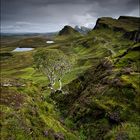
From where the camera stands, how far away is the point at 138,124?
34.4m

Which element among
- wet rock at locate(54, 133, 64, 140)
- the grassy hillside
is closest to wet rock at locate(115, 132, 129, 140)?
the grassy hillside

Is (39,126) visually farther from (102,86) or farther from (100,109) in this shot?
(102,86)

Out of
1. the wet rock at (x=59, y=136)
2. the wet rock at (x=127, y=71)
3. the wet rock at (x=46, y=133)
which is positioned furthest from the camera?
the wet rock at (x=127, y=71)

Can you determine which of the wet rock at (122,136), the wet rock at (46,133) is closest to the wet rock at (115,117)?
the wet rock at (122,136)

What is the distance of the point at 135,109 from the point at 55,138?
1186 cm

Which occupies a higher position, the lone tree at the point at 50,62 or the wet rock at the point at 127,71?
the wet rock at the point at 127,71

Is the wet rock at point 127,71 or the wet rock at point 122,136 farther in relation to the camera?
the wet rock at point 127,71

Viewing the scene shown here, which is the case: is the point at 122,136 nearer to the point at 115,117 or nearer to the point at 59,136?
the point at 115,117

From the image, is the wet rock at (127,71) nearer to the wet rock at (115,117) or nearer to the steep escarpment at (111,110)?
the steep escarpment at (111,110)

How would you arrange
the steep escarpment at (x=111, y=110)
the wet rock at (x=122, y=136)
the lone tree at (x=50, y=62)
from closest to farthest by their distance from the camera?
the wet rock at (x=122, y=136)
the steep escarpment at (x=111, y=110)
the lone tree at (x=50, y=62)

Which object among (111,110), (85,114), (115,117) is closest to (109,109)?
(111,110)

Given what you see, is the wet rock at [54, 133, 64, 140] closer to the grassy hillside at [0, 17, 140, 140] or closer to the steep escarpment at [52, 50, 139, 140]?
the grassy hillside at [0, 17, 140, 140]

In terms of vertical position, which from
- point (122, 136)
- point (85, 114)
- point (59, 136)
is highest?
point (122, 136)

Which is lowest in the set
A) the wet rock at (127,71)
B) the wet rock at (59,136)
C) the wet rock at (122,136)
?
the wet rock at (59,136)
